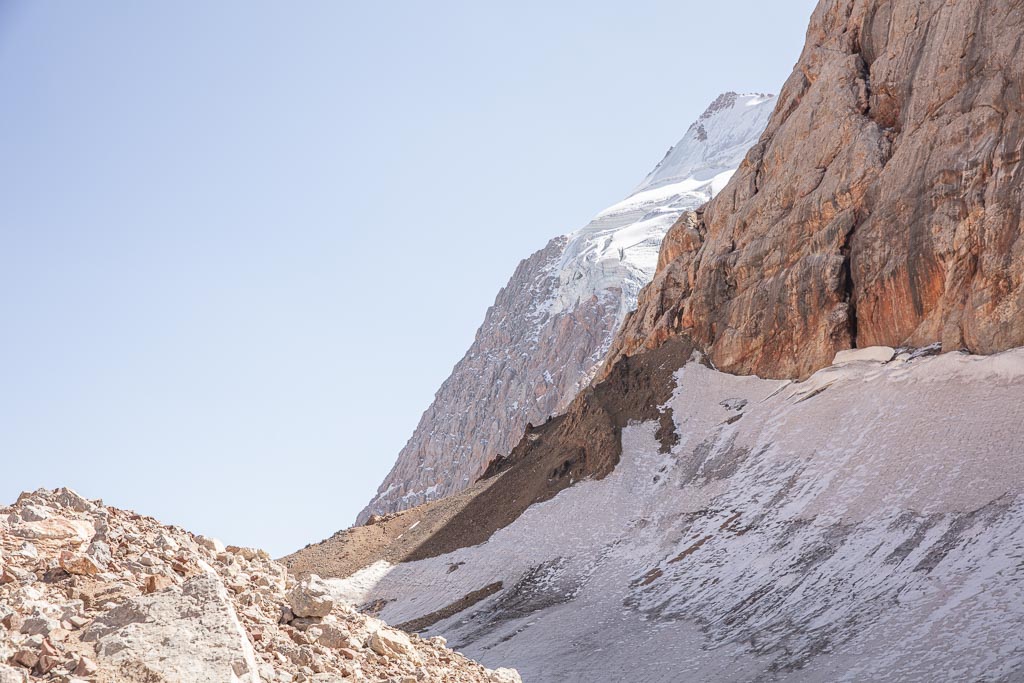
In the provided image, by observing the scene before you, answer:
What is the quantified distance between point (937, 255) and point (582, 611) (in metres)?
22.3

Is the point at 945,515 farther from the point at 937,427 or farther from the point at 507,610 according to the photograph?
the point at 507,610

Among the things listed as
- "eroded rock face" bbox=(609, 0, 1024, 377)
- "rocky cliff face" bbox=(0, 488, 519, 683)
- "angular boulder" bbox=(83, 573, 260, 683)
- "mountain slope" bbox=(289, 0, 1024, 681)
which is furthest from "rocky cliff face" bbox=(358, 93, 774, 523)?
"angular boulder" bbox=(83, 573, 260, 683)

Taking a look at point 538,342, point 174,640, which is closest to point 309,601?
point 174,640

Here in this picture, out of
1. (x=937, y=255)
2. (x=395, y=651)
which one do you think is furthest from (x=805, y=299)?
(x=395, y=651)

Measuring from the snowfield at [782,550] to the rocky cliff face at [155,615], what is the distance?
1745 cm

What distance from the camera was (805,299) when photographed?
49.1 meters

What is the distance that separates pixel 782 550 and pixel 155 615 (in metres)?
30.1

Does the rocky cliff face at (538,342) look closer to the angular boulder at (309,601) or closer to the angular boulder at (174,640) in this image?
the angular boulder at (309,601)

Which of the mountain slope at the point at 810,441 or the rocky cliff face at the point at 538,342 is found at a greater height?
the rocky cliff face at the point at 538,342

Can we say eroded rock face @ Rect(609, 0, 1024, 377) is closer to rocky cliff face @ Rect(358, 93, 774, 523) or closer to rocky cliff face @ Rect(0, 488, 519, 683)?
rocky cliff face @ Rect(0, 488, 519, 683)

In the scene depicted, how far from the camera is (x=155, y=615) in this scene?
9.35 metres

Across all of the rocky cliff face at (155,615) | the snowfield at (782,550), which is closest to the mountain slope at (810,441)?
the snowfield at (782,550)

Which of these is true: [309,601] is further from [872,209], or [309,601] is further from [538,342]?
[538,342]

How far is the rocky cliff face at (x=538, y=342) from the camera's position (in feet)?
411
